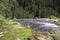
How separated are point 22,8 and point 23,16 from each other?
567 centimetres

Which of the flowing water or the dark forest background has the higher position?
the flowing water

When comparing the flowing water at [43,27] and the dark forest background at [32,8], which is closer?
the flowing water at [43,27]

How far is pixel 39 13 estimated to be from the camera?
57938 millimetres

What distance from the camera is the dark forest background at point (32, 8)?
5216 centimetres

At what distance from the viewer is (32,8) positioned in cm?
5972

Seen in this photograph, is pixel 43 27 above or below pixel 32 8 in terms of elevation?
above

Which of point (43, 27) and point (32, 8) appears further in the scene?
point (32, 8)

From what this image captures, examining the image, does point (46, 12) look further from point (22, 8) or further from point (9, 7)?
point (9, 7)

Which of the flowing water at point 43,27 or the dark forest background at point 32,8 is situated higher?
the flowing water at point 43,27

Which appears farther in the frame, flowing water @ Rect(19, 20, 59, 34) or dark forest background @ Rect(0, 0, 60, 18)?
dark forest background @ Rect(0, 0, 60, 18)

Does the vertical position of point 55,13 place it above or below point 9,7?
below

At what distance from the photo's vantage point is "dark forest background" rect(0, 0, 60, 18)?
171 ft

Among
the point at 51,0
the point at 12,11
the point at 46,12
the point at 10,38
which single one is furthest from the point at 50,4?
the point at 10,38

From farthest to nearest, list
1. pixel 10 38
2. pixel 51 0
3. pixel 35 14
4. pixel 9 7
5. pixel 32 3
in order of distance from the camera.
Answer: pixel 51 0 → pixel 32 3 → pixel 35 14 → pixel 9 7 → pixel 10 38
